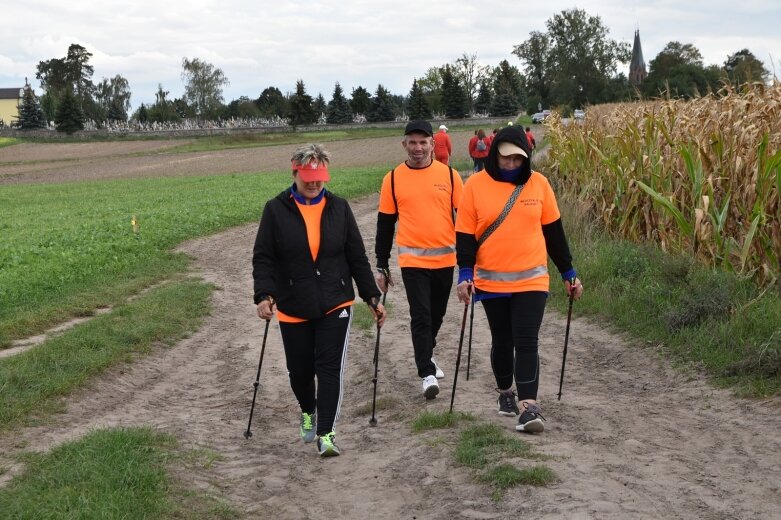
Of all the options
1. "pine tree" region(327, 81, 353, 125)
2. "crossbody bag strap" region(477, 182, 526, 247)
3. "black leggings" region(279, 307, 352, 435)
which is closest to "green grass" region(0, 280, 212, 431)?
"black leggings" region(279, 307, 352, 435)

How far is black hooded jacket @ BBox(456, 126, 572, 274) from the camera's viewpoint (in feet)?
21.4

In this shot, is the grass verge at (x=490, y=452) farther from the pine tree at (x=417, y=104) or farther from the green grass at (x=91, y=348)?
the pine tree at (x=417, y=104)

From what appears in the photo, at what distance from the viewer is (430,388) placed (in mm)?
7742

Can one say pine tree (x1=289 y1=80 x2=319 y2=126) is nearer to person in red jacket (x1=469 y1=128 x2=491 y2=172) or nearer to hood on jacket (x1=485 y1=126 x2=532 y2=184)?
person in red jacket (x1=469 y1=128 x2=491 y2=172)

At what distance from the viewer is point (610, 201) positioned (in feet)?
45.1

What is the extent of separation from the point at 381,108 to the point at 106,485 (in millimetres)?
92126

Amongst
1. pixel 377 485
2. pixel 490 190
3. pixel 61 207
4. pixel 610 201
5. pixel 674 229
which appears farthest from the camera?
pixel 61 207

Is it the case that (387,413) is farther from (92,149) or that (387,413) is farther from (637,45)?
(637,45)

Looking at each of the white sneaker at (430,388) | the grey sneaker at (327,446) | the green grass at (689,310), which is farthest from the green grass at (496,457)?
the green grass at (689,310)

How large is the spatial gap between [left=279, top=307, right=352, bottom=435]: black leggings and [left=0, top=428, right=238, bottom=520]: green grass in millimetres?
1052

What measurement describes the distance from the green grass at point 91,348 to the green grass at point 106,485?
3.86ft

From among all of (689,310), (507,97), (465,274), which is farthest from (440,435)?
(507,97)

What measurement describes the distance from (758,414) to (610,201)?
7.09 metres

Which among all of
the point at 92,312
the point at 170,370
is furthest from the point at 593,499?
the point at 92,312
